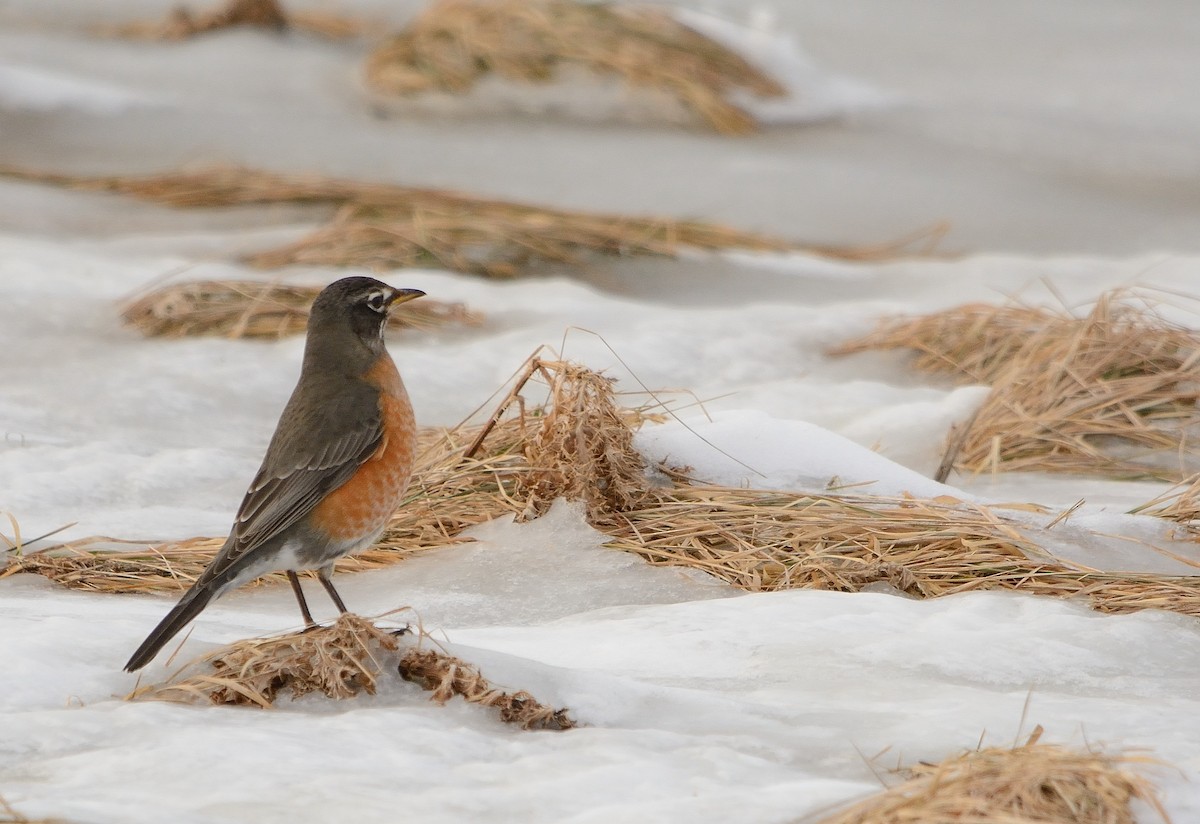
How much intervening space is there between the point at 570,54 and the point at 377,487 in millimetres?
7406

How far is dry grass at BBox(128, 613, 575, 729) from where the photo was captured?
2902mm

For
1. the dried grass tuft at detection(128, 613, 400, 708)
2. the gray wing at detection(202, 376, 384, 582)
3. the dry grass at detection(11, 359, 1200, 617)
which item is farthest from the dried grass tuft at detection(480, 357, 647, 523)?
the dried grass tuft at detection(128, 613, 400, 708)

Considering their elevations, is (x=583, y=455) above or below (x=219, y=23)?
below

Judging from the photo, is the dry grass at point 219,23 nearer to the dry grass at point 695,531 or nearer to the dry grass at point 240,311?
the dry grass at point 240,311

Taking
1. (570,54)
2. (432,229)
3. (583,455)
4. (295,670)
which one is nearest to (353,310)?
(583,455)

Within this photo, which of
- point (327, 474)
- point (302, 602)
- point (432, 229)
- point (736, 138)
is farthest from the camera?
point (736, 138)

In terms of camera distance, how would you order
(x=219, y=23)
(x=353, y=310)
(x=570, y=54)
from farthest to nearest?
(x=219, y=23) < (x=570, y=54) < (x=353, y=310)

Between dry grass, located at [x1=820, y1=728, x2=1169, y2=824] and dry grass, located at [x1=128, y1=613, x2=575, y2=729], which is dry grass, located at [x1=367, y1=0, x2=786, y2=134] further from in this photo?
dry grass, located at [x1=820, y1=728, x2=1169, y2=824]

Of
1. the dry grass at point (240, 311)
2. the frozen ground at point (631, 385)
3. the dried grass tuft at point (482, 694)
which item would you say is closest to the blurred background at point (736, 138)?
the frozen ground at point (631, 385)

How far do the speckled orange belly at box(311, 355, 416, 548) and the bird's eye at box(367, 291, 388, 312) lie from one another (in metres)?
0.28

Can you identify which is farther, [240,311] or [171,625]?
[240,311]

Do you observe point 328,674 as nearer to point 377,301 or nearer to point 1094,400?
point 377,301

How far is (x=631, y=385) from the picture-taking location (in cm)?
620

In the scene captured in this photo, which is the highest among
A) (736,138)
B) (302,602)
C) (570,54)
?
(570,54)
